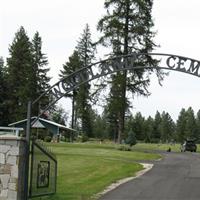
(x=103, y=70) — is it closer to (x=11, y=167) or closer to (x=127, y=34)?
(x=11, y=167)

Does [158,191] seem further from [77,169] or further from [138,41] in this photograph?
[138,41]

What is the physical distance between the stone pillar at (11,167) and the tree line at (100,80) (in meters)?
3.76

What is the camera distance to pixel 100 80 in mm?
47906

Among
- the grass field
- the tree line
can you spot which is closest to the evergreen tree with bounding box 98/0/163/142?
the tree line

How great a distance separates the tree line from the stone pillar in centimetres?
376

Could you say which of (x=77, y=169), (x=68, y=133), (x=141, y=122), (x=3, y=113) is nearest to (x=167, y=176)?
(x=77, y=169)

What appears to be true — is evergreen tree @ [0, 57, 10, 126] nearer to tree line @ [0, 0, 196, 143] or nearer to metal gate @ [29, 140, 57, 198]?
tree line @ [0, 0, 196, 143]

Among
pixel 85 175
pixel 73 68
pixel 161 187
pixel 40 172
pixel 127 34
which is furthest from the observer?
pixel 73 68

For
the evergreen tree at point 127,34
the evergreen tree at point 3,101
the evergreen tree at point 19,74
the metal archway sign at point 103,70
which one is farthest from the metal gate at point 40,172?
the evergreen tree at point 3,101

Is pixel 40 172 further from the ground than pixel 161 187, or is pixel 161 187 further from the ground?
pixel 40 172

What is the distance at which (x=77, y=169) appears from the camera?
23.7 metres


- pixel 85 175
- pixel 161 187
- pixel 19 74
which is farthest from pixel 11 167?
pixel 19 74

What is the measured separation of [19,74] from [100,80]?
86.8 ft

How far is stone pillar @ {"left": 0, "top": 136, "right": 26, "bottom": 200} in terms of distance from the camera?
13531mm
